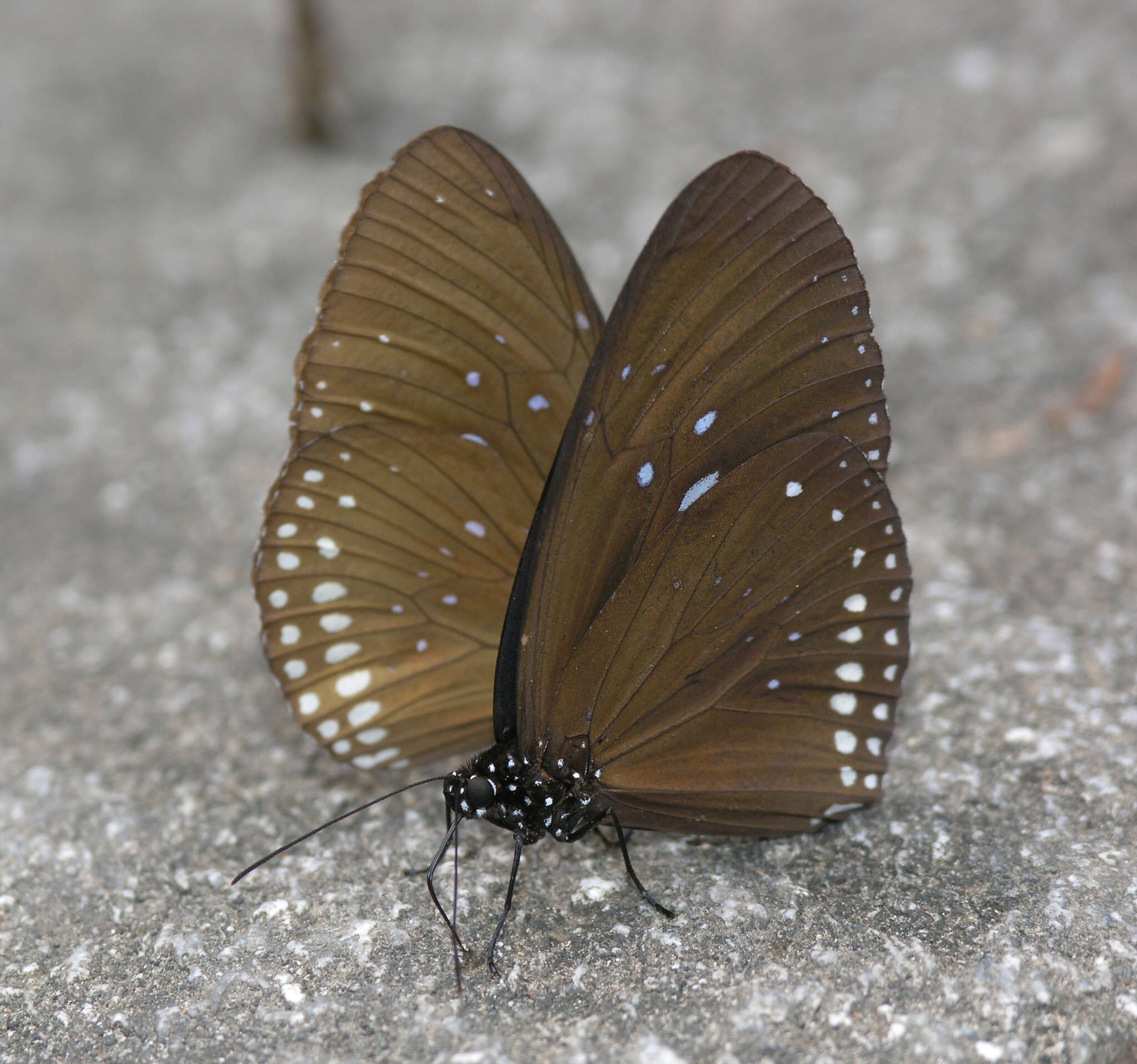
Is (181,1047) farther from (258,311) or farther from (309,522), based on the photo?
(258,311)

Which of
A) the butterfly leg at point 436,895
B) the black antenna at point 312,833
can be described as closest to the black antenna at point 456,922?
the butterfly leg at point 436,895

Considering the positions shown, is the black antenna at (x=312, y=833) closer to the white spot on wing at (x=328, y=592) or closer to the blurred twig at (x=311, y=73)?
the white spot on wing at (x=328, y=592)

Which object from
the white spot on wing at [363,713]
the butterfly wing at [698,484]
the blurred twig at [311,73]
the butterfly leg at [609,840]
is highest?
the blurred twig at [311,73]

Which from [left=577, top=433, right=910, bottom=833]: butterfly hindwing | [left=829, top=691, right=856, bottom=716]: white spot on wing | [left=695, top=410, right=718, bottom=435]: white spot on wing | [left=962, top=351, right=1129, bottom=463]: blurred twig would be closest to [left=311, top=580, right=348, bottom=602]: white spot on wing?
[left=577, top=433, right=910, bottom=833]: butterfly hindwing

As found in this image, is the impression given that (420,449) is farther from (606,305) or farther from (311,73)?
(311,73)

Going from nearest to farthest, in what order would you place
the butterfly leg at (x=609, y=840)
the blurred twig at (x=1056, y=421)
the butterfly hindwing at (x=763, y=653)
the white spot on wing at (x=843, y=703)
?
1. the butterfly hindwing at (x=763, y=653)
2. the white spot on wing at (x=843, y=703)
3. the butterfly leg at (x=609, y=840)
4. the blurred twig at (x=1056, y=421)

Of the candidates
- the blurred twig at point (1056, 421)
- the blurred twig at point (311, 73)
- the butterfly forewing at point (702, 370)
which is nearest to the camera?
the butterfly forewing at point (702, 370)
